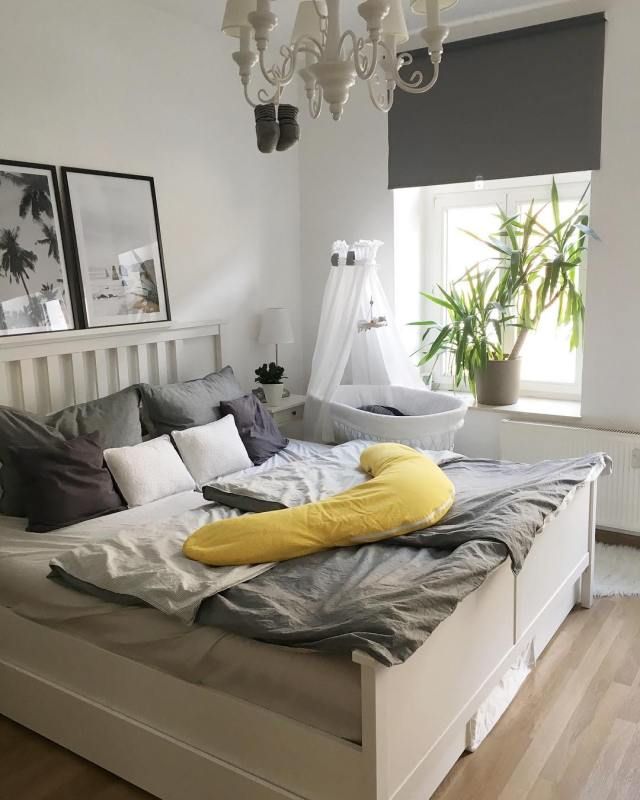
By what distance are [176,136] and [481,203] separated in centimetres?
186

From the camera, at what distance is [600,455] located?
320 cm

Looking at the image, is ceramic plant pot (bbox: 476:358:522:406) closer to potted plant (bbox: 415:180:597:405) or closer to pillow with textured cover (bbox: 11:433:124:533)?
potted plant (bbox: 415:180:597:405)

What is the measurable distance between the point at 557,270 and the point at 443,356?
1.06 metres

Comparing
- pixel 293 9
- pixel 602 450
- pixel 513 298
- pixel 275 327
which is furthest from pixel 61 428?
pixel 602 450

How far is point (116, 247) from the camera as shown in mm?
3555

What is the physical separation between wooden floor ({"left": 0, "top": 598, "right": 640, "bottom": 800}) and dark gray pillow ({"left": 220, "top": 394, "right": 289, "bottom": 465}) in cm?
158

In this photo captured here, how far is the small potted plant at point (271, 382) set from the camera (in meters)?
4.27

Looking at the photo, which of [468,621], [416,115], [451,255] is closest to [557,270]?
[451,255]

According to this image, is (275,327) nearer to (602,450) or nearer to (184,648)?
(602,450)

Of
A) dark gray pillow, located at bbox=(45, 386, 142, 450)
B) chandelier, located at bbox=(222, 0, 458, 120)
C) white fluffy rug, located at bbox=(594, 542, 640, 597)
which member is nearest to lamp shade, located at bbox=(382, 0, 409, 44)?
chandelier, located at bbox=(222, 0, 458, 120)

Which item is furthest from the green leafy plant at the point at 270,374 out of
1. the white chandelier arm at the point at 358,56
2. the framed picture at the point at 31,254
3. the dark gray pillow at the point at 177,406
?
the white chandelier arm at the point at 358,56

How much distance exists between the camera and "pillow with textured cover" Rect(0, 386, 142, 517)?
9.48ft

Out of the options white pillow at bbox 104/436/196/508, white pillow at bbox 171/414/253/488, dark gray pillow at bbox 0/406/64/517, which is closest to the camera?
dark gray pillow at bbox 0/406/64/517

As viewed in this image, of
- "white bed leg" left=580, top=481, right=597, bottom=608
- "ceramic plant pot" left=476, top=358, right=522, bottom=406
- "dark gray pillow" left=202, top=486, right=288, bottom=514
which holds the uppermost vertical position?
"ceramic plant pot" left=476, top=358, right=522, bottom=406
